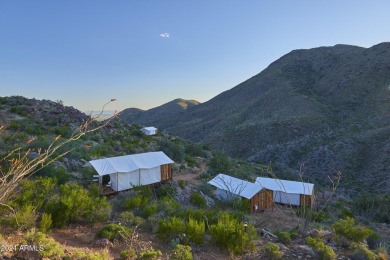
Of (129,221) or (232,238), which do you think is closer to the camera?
(232,238)

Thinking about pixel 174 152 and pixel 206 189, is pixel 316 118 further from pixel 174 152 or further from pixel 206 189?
pixel 206 189

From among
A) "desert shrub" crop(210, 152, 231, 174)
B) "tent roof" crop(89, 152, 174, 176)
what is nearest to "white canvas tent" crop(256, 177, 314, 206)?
"desert shrub" crop(210, 152, 231, 174)

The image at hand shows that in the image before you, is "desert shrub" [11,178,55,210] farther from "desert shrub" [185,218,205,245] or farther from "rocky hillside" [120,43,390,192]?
"rocky hillside" [120,43,390,192]

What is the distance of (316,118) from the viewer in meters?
55.2

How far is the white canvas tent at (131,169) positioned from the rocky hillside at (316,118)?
2180 centimetres

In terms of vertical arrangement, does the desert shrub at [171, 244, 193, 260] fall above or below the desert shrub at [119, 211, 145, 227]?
above

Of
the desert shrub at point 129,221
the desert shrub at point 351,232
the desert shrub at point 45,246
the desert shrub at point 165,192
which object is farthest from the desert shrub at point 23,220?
the desert shrub at point 165,192

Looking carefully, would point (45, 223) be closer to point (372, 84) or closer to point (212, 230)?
point (212, 230)

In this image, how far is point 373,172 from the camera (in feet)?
113

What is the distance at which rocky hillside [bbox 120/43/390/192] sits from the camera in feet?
123

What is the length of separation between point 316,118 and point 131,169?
1959 inches

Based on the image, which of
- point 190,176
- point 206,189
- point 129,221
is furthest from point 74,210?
point 190,176

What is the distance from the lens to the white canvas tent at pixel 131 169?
50.8 feet

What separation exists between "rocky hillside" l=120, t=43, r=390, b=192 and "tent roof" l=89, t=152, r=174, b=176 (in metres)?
21.6
